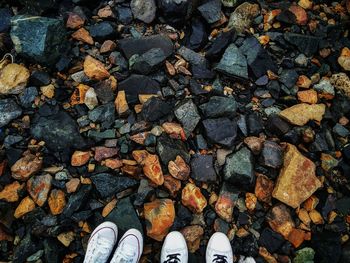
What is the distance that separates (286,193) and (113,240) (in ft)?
4.97

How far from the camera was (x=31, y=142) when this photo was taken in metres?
2.88

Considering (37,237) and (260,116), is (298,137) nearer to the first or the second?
(260,116)

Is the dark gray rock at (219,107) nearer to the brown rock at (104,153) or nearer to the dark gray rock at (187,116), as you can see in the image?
the dark gray rock at (187,116)

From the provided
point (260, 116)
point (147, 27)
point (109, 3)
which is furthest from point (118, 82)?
point (260, 116)

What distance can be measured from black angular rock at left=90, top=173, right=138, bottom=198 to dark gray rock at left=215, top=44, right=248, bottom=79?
1338 millimetres

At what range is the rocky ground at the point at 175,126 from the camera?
2.76 metres

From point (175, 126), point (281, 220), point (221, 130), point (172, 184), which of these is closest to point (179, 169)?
point (172, 184)

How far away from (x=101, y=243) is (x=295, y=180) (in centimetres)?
171

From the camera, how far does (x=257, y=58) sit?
10.3ft

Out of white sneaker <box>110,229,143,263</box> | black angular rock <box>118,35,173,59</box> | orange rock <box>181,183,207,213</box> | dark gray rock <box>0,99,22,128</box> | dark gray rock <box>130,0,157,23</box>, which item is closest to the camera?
white sneaker <box>110,229,143,263</box>

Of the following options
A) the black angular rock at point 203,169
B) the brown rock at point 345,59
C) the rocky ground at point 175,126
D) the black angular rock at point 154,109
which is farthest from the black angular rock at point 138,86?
the brown rock at point 345,59

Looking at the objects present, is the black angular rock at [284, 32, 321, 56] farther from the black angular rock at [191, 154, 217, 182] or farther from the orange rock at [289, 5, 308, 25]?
the black angular rock at [191, 154, 217, 182]

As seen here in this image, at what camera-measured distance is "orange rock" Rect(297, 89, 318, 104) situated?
3.06 metres

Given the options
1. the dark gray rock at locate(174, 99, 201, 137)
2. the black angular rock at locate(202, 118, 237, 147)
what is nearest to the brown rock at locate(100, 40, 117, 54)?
the dark gray rock at locate(174, 99, 201, 137)
